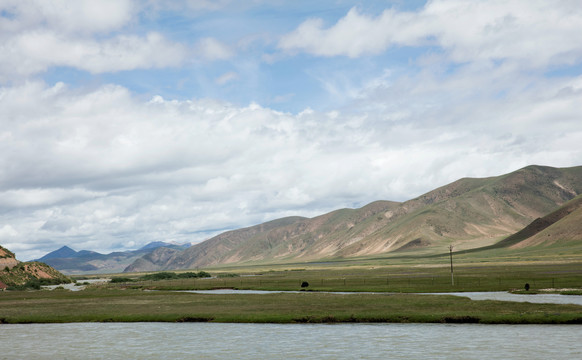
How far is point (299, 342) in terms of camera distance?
3975 centimetres

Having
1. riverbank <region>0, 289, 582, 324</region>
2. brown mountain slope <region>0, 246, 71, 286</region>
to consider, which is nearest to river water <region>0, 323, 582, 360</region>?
riverbank <region>0, 289, 582, 324</region>

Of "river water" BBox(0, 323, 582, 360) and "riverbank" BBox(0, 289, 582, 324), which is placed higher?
"riverbank" BBox(0, 289, 582, 324)

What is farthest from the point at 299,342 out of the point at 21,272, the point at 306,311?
the point at 21,272

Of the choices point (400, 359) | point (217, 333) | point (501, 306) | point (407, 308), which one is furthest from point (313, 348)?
point (501, 306)

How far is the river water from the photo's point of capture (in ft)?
114

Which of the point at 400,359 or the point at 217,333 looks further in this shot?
the point at 217,333

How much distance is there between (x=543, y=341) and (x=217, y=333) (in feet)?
80.6

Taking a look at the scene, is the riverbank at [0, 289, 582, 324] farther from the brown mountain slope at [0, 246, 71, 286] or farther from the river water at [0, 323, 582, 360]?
the brown mountain slope at [0, 246, 71, 286]

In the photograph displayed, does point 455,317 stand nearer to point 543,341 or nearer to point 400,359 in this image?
point 543,341

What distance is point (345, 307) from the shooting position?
58688mm

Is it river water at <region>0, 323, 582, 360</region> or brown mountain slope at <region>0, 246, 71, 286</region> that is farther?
brown mountain slope at <region>0, 246, 71, 286</region>

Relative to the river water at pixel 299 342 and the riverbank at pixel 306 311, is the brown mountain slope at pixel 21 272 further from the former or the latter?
the river water at pixel 299 342

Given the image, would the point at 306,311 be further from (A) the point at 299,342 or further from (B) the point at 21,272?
(B) the point at 21,272

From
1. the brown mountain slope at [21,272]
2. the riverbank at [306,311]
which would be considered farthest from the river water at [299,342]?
the brown mountain slope at [21,272]
